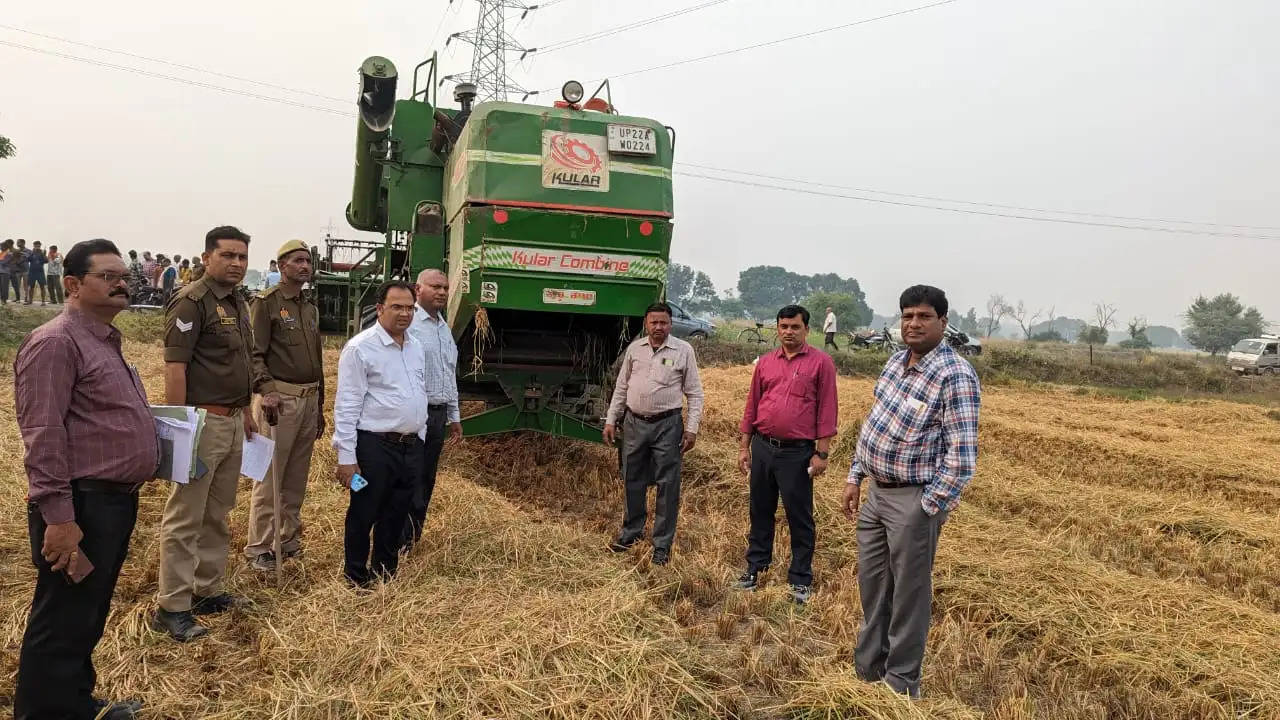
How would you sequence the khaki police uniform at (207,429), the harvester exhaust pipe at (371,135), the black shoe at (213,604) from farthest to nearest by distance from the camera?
1. the harvester exhaust pipe at (371,135)
2. the black shoe at (213,604)
3. the khaki police uniform at (207,429)

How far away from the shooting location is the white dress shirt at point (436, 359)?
4598mm

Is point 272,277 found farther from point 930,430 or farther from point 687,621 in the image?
point 930,430

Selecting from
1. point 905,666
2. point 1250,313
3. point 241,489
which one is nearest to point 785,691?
point 905,666

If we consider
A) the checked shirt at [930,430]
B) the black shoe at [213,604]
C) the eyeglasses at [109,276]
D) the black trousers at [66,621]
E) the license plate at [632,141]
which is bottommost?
the black shoe at [213,604]

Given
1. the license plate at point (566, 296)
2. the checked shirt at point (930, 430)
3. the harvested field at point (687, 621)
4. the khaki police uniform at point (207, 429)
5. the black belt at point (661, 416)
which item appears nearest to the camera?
the harvested field at point (687, 621)

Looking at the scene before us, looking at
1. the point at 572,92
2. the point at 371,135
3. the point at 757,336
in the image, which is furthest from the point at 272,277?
the point at 757,336

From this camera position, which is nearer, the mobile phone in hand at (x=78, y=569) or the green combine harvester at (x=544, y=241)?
the mobile phone in hand at (x=78, y=569)

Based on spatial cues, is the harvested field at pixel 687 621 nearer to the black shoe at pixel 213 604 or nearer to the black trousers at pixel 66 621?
the black shoe at pixel 213 604

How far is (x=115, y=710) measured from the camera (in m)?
2.81

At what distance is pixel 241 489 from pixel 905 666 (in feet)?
14.5

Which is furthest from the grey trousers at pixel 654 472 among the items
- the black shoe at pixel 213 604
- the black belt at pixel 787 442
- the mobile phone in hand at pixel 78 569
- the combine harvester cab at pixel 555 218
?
the mobile phone in hand at pixel 78 569

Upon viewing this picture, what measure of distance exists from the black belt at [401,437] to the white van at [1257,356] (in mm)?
31612

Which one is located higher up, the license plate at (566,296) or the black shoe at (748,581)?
the license plate at (566,296)

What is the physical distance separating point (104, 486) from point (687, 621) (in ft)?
8.31
